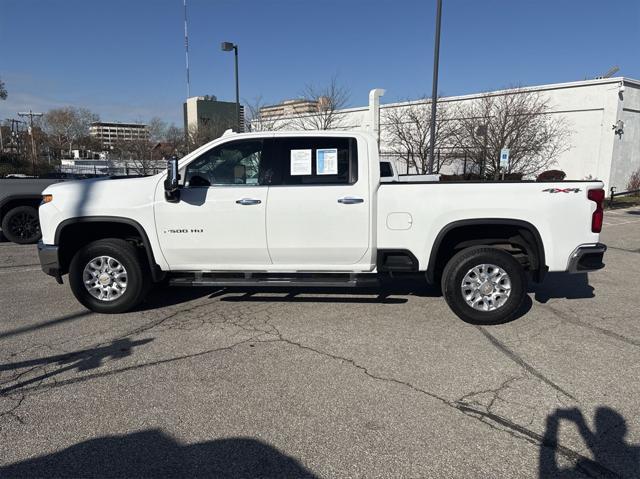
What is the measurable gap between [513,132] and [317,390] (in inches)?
788

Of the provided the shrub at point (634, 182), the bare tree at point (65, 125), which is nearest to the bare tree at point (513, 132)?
the shrub at point (634, 182)

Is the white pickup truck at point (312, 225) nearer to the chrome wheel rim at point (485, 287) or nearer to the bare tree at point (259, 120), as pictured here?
the chrome wheel rim at point (485, 287)

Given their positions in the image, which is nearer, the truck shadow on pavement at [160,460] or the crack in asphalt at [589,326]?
the truck shadow on pavement at [160,460]

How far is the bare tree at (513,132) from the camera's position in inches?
806

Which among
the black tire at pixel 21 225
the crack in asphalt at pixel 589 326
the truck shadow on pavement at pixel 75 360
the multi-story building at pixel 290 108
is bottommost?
the truck shadow on pavement at pixel 75 360

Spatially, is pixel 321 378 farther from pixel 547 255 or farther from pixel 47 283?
pixel 47 283

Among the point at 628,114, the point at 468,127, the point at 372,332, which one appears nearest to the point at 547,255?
the point at 372,332

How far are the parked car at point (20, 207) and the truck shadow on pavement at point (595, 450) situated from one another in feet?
33.8

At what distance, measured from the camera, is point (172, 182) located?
4.75 meters

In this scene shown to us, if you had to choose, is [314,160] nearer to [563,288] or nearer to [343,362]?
[343,362]

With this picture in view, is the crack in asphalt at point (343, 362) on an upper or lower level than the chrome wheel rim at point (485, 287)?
lower

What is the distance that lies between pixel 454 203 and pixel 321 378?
2293 millimetres

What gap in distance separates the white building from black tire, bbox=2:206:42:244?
20649 millimetres

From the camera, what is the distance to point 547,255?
4.78 meters
